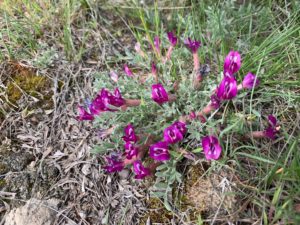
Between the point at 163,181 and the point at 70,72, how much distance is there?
1.17m

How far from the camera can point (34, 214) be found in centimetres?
230

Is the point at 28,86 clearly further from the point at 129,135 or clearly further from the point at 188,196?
the point at 188,196

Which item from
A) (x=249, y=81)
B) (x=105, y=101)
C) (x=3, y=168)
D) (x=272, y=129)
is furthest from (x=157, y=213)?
(x=3, y=168)

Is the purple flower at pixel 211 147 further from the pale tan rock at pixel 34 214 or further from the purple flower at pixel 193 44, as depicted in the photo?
the pale tan rock at pixel 34 214

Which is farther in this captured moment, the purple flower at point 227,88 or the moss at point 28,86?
the moss at point 28,86

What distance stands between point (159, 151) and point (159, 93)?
35cm

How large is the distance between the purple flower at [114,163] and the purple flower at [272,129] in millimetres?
892

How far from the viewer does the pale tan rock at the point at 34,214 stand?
2283 millimetres

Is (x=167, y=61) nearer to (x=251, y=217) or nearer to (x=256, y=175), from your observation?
(x=256, y=175)

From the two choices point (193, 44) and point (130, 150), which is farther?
point (193, 44)

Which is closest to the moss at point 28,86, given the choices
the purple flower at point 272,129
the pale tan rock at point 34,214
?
the pale tan rock at point 34,214

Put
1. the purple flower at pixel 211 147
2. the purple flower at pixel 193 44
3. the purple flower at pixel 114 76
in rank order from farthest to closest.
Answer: the purple flower at pixel 114 76 → the purple flower at pixel 193 44 → the purple flower at pixel 211 147

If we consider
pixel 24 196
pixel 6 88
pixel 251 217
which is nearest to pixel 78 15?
pixel 6 88

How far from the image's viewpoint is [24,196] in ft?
7.97
